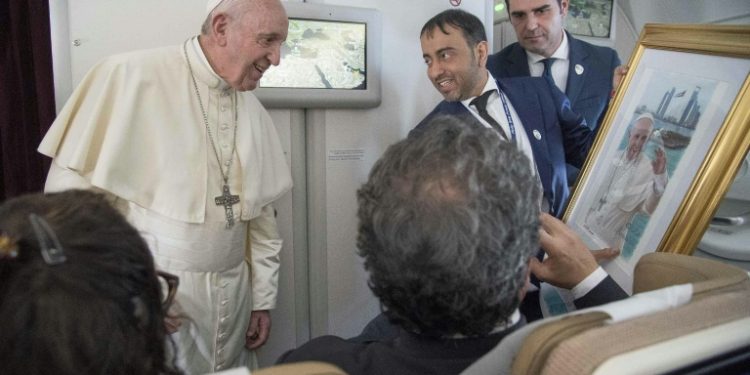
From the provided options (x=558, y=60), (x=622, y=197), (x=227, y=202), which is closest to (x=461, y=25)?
(x=558, y=60)

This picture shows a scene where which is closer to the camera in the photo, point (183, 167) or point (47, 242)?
point (47, 242)

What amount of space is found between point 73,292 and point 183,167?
1.01 metres

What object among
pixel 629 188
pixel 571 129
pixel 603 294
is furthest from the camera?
pixel 571 129

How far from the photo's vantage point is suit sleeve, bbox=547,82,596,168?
187cm

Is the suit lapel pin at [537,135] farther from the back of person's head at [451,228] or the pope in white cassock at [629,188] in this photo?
the back of person's head at [451,228]

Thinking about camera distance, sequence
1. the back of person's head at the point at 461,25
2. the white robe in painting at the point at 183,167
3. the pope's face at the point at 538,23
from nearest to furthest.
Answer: the white robe in painting at the point at 183,167 < the back of person's head at the point at 461,25 < the pope's face at the point at 538,23

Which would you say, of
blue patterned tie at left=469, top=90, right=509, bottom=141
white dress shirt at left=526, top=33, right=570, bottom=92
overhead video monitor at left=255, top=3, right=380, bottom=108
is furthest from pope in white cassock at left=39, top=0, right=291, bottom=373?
white dress shirt at left=526, top=33, right=570, bottom=92

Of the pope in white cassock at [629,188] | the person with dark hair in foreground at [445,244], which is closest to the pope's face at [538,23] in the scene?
the pope in white cassock at [629,188]

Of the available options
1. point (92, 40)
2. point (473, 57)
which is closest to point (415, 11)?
point (473, 57)

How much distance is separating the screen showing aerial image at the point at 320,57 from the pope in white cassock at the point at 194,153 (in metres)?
0.23

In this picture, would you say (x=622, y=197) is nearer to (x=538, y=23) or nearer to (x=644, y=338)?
(x=644, y=338)

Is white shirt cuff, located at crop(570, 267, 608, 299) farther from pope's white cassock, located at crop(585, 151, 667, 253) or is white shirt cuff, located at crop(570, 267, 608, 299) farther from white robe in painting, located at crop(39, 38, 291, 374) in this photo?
white robe in painting, located at crop(39, 38, 291, 374)

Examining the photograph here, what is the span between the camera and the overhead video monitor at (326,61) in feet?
6.24

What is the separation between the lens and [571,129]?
188cm
